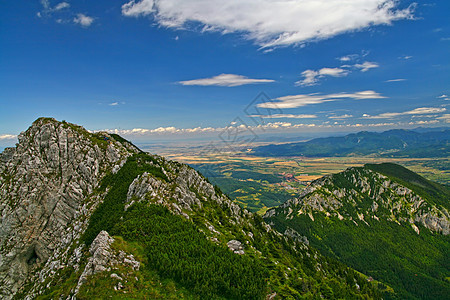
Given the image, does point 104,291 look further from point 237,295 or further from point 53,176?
point 53,176

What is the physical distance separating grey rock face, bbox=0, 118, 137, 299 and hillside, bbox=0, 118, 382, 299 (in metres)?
0.41

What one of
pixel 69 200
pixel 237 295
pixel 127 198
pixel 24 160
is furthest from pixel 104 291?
pixel 24 160

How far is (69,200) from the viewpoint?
9481cm

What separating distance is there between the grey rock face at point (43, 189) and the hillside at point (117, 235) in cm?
41

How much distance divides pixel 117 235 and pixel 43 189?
213 feet

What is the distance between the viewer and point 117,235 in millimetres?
55062

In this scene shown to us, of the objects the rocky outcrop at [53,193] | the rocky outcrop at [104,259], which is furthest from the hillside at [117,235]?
the rocky outcrop at [53,193]

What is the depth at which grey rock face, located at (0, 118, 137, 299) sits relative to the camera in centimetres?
8719

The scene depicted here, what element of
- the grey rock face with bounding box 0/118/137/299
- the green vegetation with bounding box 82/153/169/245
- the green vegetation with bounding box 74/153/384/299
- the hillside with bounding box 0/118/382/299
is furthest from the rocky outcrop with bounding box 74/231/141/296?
the grey rock face with bounding box 0/118/137/299

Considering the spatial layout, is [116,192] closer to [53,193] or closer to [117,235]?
[117,235]

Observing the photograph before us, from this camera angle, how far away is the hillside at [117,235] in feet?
147

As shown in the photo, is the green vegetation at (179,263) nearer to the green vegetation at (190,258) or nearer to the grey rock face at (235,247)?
the green vegetation at (190,258)

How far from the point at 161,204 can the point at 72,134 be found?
6799cm

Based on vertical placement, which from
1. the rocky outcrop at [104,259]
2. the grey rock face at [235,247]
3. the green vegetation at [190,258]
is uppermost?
the rocky outcrop at [104,259]
